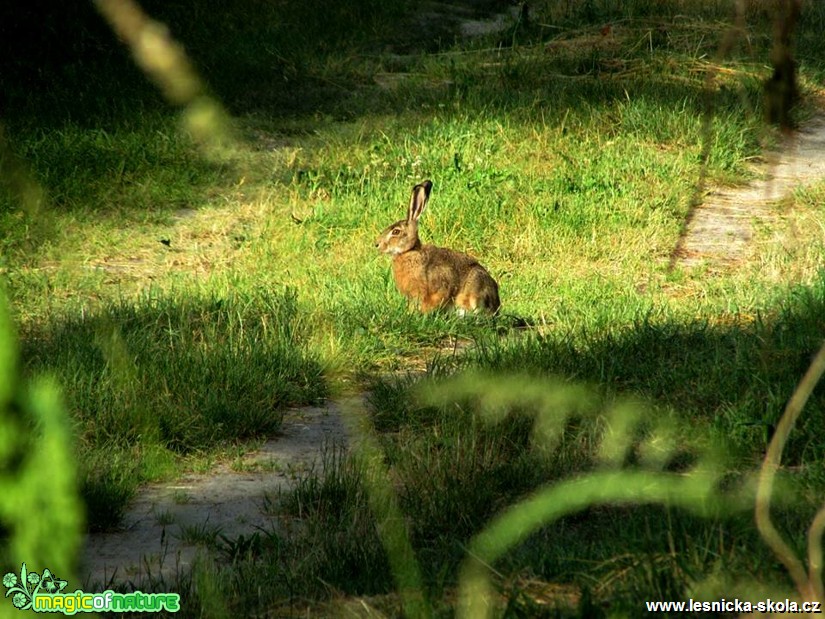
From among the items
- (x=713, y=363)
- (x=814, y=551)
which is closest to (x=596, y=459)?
(x=713, y=363)

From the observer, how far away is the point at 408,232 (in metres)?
7.74

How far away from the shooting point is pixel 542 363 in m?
5.60

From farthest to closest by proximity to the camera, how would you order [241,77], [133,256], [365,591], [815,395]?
[241,77] < [133,256] < [815,395] < [365,591]

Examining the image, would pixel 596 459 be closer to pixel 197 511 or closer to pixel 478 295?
pixel 197 511

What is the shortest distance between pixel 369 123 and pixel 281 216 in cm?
265

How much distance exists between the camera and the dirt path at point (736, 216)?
342 inches

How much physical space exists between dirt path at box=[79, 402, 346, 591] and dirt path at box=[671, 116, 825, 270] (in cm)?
401

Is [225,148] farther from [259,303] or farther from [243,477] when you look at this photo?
[243,477]

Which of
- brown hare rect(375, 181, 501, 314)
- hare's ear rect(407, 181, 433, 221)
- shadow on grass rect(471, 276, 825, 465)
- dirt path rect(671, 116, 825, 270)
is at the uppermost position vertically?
hare's ear rect(407, 181, 433, 221)

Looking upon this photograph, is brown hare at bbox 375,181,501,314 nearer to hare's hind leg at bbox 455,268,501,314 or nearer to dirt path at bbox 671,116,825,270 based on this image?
hare's hind leg at bbox 455,268,501,314

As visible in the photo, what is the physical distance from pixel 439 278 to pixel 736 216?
11.1 feet

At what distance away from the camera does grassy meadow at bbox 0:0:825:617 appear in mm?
3676

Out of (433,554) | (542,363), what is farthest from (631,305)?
(433,554)

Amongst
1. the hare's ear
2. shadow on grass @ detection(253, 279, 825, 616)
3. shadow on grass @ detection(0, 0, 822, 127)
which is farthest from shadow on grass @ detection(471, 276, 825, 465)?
shadow on grass @ detection(0, 0, 822, 127)
